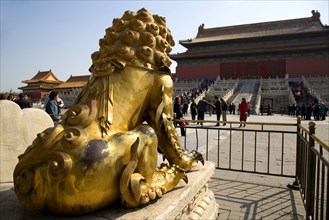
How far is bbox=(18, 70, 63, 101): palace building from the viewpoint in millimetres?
36875

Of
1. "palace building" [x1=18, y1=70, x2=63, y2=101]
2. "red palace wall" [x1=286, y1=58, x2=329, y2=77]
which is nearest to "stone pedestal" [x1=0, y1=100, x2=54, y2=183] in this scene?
"red palace wall" [x1=286, y1=58, x2=329, y2=77]

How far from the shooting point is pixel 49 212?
4.46ft

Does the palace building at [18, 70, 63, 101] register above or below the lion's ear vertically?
above

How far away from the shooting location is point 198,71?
105 ft

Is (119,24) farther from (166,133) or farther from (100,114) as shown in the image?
(166,133)

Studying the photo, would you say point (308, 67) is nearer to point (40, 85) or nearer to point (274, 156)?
point (274, 156)

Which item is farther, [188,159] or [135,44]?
[188,159]

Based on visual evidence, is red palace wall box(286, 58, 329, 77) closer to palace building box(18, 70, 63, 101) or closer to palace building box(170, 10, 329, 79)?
palace building box(170, 10, 329, 79)

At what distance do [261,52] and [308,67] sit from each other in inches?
194

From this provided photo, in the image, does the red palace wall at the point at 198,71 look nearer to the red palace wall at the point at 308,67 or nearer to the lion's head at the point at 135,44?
the red palace wall at the point at 308,67

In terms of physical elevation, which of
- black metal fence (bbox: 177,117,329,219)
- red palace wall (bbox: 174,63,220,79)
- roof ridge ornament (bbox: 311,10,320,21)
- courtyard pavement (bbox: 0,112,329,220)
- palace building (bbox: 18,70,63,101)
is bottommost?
courtyard pavement (bbox: 0,112,329,220)

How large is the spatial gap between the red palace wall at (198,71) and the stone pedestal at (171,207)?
29267 mm

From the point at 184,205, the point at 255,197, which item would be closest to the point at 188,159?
the point at 184,205

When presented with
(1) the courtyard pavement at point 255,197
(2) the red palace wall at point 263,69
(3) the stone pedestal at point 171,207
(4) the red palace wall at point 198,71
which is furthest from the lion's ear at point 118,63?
(4) the red palace wall at point 198,71
